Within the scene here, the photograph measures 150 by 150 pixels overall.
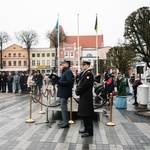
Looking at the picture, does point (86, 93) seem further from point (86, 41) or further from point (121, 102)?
point (86, 41)

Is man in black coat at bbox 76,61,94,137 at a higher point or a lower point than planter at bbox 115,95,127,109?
higher

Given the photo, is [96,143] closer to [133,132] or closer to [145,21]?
[133,132]

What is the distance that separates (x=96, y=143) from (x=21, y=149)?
6.00 feet

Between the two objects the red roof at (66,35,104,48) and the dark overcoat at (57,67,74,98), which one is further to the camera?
the red roof at (66,35,104,48)

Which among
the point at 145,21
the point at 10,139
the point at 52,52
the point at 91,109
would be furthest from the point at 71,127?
the point at 52,52

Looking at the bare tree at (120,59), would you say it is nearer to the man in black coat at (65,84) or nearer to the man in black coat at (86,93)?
the man in black coat at (65,84)

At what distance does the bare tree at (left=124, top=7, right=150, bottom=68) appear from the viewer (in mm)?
12652

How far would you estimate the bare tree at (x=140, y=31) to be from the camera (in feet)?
41.5

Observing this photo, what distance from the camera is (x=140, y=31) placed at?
12828 millimetres

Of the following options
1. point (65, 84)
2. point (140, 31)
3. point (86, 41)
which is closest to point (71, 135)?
point (65, 84)

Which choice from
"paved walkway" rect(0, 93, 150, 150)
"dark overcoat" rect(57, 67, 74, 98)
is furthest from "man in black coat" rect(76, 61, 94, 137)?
"dark overcoat" rect(57, 67, 74, 98)

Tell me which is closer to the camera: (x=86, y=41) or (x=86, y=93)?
(x=86, y=93)

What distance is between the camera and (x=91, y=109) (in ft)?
24.4

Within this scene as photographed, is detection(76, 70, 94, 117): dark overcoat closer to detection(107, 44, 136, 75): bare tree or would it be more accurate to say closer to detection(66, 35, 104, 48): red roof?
detection(107, 44, 136, 75): bare tree
